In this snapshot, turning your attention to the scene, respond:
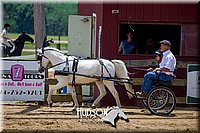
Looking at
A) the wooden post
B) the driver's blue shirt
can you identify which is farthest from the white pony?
the wooden post

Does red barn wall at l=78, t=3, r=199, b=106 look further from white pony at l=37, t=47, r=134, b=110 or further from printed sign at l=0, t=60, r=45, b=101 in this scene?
printed sign at l=0, t=60, r=45, b=101

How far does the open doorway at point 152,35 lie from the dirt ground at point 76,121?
1.94 meters

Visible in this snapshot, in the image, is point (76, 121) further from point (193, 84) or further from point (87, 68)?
point (193, 84)

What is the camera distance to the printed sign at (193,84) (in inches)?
598

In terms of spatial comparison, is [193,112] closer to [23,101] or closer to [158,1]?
[158,1]

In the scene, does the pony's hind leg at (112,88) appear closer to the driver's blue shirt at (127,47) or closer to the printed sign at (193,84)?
the driver's blue shirt at (127,47)

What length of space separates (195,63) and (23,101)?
4892mm

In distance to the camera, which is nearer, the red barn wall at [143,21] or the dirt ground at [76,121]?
the dirt ground at [76,121]

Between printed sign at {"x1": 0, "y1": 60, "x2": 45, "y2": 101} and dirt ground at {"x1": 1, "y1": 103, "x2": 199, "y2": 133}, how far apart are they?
0.33 metres

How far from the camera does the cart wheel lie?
13.3 metres

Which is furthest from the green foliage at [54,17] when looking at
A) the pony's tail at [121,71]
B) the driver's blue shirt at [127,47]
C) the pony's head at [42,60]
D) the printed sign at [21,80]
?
the pony's tail at [121,71]

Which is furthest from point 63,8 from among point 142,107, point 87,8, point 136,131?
point 136,131

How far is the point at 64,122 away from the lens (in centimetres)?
1174

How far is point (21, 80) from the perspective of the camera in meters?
14.7
